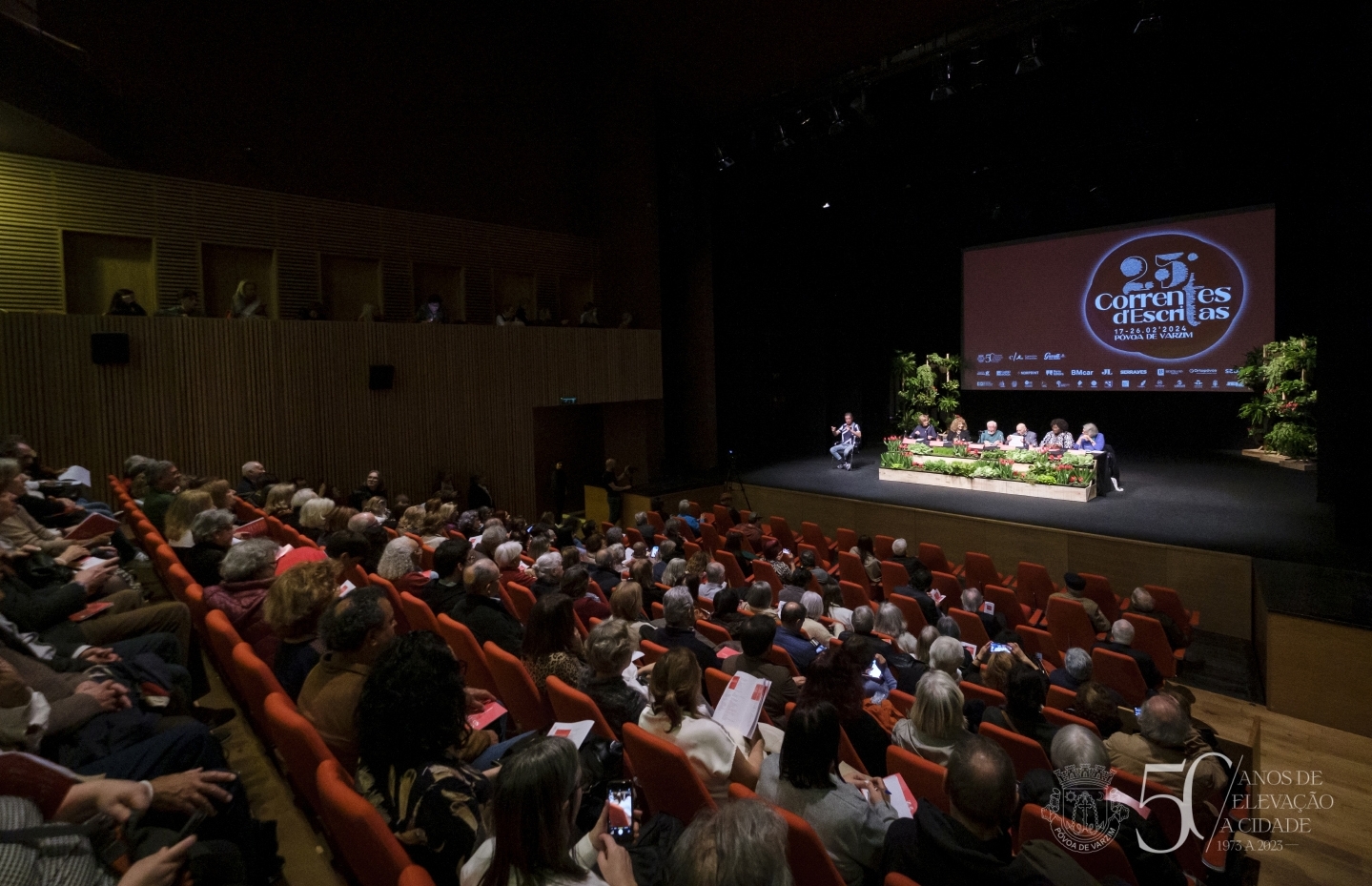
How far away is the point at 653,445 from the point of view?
40.8 ft

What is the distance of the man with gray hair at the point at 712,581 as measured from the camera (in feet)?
16.6

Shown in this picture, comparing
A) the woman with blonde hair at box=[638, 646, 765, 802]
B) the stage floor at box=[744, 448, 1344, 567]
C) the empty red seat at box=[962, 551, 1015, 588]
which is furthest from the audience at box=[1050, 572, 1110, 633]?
the woman with blonde hair at box=[638, 646, 765, 802]

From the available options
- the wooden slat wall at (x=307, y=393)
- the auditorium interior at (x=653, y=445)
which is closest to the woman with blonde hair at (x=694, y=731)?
the auditorium interior at (x=653, y=445)

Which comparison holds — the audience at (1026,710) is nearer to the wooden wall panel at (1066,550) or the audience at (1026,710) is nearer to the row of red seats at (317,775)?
the row of red seats at (317,775)

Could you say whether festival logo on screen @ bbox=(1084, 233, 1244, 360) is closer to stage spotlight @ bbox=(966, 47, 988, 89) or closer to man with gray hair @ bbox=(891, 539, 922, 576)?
stage spotlight @ bbox=(966, 47, 988, 89)

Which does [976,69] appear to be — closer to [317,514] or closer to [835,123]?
[835,123]

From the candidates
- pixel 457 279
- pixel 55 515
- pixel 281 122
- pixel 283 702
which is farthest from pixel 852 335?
pixel 283 702

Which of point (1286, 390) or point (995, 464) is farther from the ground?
point (1286, 390)

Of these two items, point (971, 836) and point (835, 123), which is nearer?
point (971, 836)

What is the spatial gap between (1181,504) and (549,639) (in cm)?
874

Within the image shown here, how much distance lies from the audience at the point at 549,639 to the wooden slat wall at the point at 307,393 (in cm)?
689

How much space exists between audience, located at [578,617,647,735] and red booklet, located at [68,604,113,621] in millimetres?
2327

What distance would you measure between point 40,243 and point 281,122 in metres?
3.14

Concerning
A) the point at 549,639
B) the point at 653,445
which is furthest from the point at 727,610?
the point at 653,445
